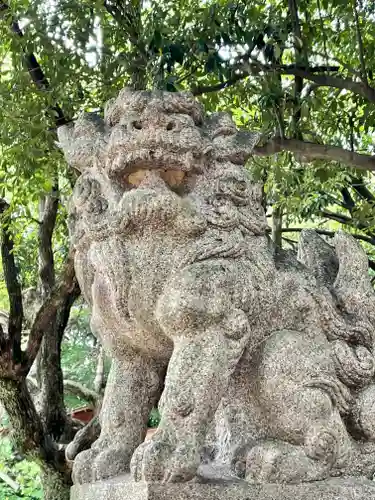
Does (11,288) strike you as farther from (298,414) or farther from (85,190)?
(298,414)

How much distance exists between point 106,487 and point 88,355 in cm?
980

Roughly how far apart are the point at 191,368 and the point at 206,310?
0.68 ft

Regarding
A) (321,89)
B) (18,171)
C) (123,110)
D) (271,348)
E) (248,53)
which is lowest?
(271,348)

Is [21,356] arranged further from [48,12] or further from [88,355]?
[88,355]

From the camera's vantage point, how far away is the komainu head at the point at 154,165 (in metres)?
2.53

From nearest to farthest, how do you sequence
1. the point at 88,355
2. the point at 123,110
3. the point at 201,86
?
the point at 123,110 → the point at 201,86 → the point at 88,355

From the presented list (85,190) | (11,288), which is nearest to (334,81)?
(85,190)

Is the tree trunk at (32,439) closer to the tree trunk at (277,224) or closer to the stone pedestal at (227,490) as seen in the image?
the tree trunk at (277,224)

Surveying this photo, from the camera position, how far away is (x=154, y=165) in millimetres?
2613

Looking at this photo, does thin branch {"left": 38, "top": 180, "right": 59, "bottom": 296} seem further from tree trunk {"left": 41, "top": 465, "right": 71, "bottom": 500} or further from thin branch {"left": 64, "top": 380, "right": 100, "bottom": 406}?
tree trunk {"left": 41, "top": 465, "right": 71, "bottom": 500}

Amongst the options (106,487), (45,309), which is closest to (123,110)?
(106,487)

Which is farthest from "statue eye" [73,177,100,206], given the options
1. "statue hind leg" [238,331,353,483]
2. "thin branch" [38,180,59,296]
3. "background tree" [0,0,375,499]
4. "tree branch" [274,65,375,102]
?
"thin branch" [38,180,59,296]

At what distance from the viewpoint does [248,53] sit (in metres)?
4.53

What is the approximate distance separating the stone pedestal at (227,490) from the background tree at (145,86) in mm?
1987
